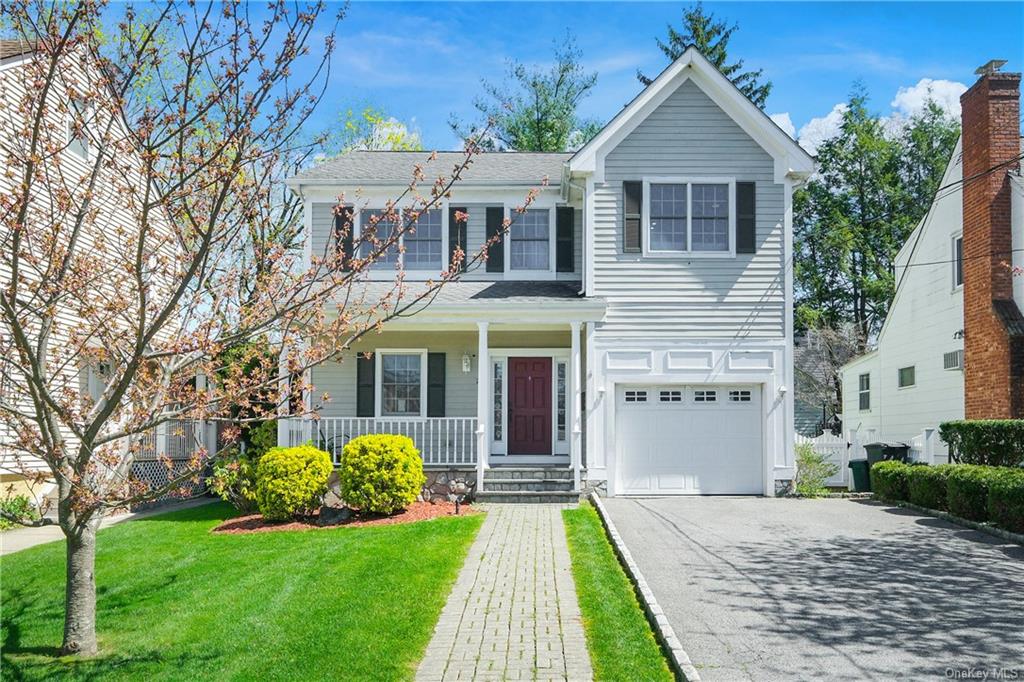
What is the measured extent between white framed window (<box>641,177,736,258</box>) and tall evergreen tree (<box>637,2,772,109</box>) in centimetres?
2230

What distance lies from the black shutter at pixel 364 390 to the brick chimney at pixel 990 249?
11.8 meters

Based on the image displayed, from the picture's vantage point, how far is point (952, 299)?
1850 centimetres

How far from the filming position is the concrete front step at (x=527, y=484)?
15.9 metres

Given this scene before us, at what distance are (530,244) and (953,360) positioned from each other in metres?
9.09

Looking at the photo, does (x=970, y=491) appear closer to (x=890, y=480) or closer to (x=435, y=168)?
(x=890, y=480)

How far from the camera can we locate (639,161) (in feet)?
55.3

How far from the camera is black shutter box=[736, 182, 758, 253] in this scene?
16797 millimetres

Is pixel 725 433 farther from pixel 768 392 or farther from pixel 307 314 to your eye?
pixel 307 314

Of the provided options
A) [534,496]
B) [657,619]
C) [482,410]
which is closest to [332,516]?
[482,410]

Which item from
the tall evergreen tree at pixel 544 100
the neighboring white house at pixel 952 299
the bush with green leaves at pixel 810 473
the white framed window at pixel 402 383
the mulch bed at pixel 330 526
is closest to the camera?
the mulch bed at pixel 330 526

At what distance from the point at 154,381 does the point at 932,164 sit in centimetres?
3507

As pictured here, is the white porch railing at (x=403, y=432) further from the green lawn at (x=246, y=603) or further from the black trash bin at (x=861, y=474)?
the black trash bin at (x=861, y=474)

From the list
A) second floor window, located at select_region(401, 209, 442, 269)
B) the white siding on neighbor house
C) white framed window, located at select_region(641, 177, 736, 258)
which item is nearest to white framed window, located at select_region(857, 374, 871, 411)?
the white siding on neighbor house

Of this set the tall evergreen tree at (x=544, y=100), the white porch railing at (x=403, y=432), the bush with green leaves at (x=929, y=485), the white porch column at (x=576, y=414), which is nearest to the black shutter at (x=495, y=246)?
the white porch column at (x=576, y=414)
